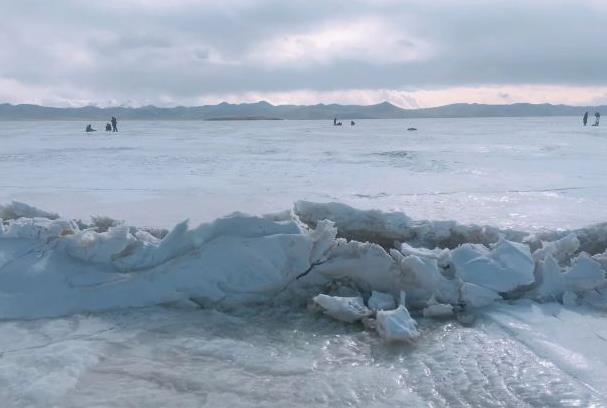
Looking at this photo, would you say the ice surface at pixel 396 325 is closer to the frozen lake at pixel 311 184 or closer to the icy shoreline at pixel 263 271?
the icy shoreline at pixel 263 271

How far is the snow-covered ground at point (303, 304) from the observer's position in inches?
154

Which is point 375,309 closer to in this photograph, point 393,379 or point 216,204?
point 393,379

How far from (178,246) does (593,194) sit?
733cm

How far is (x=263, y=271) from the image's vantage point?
577 centimetres

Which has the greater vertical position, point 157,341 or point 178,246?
point 178,246

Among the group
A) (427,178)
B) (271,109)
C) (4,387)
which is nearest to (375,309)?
(4,387)

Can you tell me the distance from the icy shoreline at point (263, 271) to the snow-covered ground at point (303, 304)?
0.05 feet

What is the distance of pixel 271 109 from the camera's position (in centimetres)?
17662

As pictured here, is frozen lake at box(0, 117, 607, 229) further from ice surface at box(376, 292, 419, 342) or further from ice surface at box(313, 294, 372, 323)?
ice surface at box(376, 292, 419, 342)

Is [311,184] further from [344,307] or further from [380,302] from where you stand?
[344,307]

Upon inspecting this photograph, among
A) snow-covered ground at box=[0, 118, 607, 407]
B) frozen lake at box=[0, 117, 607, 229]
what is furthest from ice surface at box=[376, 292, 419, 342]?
frozen lake at box=[0, 117, 607, 229]

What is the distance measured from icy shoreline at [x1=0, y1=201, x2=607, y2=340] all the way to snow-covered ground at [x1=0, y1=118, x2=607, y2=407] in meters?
0.02

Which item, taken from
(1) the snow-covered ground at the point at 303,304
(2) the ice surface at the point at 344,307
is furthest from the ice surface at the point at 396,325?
(2) the ice surface at the point at 344,307

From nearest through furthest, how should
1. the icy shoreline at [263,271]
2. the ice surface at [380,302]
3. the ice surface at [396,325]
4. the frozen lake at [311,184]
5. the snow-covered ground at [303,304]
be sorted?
the snow-covered ground at [303,304] → the ice surface at [396,325] → the ice surface at [380,302] → the icy shoreline at [263,271] → the frozen lake at [311,184]
